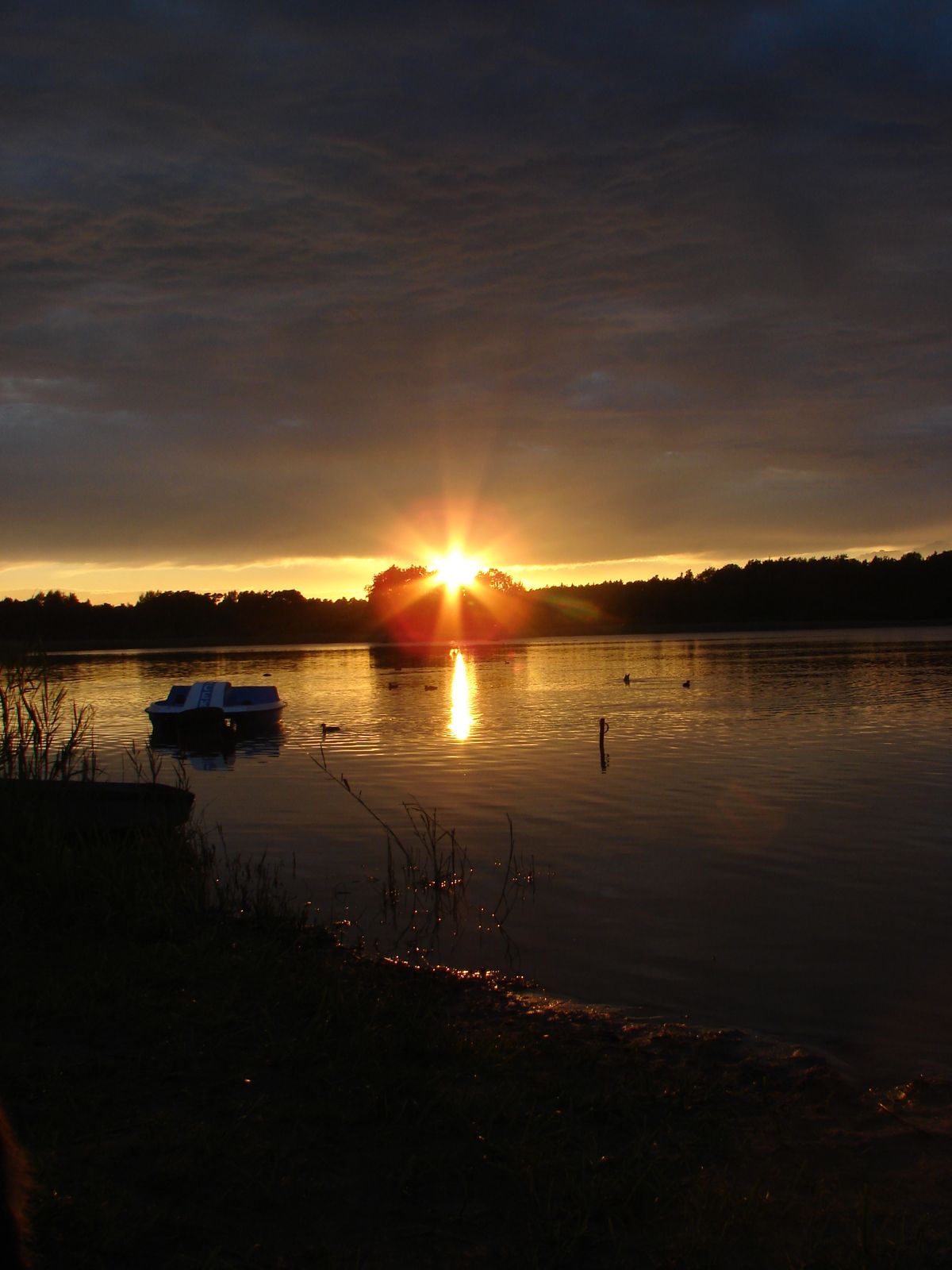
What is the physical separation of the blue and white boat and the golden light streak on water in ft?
25.3

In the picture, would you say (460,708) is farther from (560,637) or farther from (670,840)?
(560,637)

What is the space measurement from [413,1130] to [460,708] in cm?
3924

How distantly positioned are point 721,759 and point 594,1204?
21.7 meters

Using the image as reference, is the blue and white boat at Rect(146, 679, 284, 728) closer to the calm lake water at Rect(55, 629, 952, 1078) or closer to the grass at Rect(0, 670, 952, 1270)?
the calm lake water at Rect(55, 629, 952, 1078)

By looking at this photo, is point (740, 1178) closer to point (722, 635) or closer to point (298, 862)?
point (298, 862)

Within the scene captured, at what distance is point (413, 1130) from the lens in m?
5.86

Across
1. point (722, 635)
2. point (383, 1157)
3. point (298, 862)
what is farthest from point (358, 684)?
point (722, 635)

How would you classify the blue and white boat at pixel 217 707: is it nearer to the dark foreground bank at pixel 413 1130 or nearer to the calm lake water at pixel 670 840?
the calm lake water at pixel 670 840

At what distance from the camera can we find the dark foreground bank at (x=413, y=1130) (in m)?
4.83

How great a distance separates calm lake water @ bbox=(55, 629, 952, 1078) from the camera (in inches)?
384

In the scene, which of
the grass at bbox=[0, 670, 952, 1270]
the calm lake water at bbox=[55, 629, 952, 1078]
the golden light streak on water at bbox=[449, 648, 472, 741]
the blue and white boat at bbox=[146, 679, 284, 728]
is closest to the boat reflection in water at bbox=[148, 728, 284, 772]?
the calm lake water at bbox=[55, 629, 952, 1078]


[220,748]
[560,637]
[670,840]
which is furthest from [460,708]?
[560,637]

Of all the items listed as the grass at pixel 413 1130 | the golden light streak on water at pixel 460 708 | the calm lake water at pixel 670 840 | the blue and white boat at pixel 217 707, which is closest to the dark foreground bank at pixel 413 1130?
the grass at pixel 413 1130

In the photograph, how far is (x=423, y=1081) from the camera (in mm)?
6473
